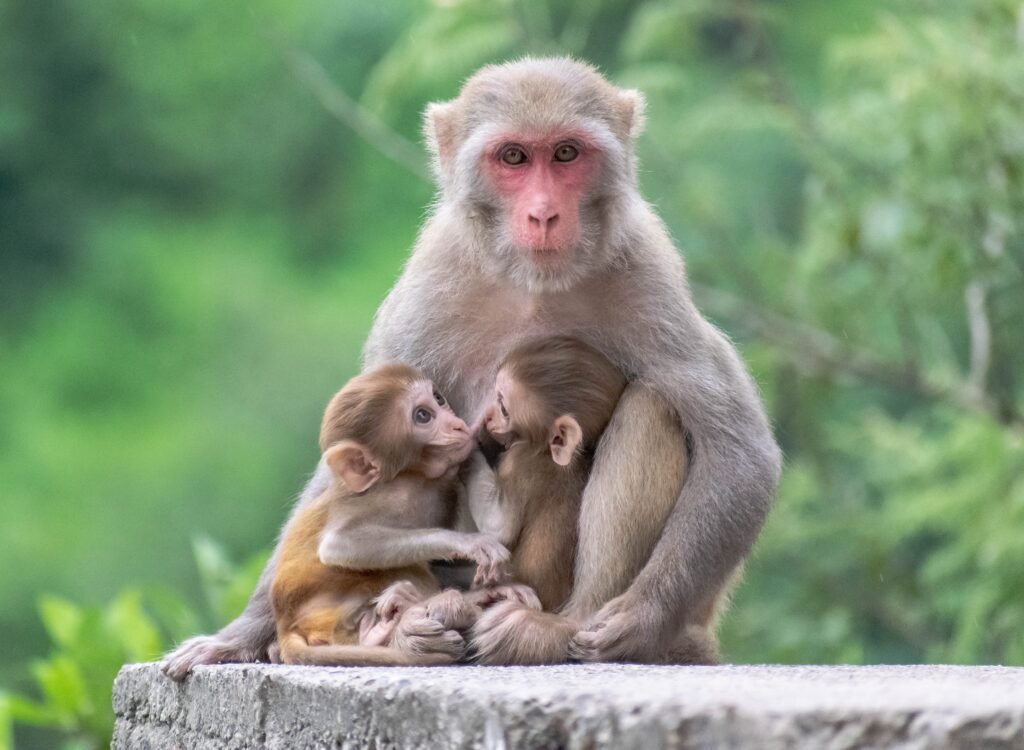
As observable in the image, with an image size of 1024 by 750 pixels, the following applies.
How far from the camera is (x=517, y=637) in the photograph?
4082 mm

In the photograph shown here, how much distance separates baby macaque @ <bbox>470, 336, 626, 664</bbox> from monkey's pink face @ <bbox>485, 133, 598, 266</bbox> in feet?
0.98

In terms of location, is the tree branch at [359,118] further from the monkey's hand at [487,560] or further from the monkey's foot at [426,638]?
the monkey's foot at [426,638]

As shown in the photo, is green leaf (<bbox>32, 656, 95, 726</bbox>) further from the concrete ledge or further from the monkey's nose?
the monkey's nose

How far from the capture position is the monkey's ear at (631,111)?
4848 millimetres

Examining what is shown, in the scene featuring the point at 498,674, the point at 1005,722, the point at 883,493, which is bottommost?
the point at 883,493

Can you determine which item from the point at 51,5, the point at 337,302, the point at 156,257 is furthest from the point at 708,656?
the point at 51,5

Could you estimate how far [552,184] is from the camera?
4484 mm

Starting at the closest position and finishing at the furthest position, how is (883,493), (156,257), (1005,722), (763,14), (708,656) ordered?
(1005,722)
(708,656)
(763,14)
(883,493)
(156,257)

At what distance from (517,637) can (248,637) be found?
102cm

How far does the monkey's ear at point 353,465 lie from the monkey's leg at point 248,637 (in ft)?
1.02

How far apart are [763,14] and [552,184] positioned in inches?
160

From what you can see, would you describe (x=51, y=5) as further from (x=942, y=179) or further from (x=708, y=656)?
(x=708, y=656)

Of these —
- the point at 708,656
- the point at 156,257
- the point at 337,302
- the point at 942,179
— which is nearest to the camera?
the point at 708,656

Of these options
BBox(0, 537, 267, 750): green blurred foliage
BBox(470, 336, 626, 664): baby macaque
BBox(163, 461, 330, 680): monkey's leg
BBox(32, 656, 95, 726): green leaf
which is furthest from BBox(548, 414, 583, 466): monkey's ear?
BBox(32, 656, 95, 726): green leaf
